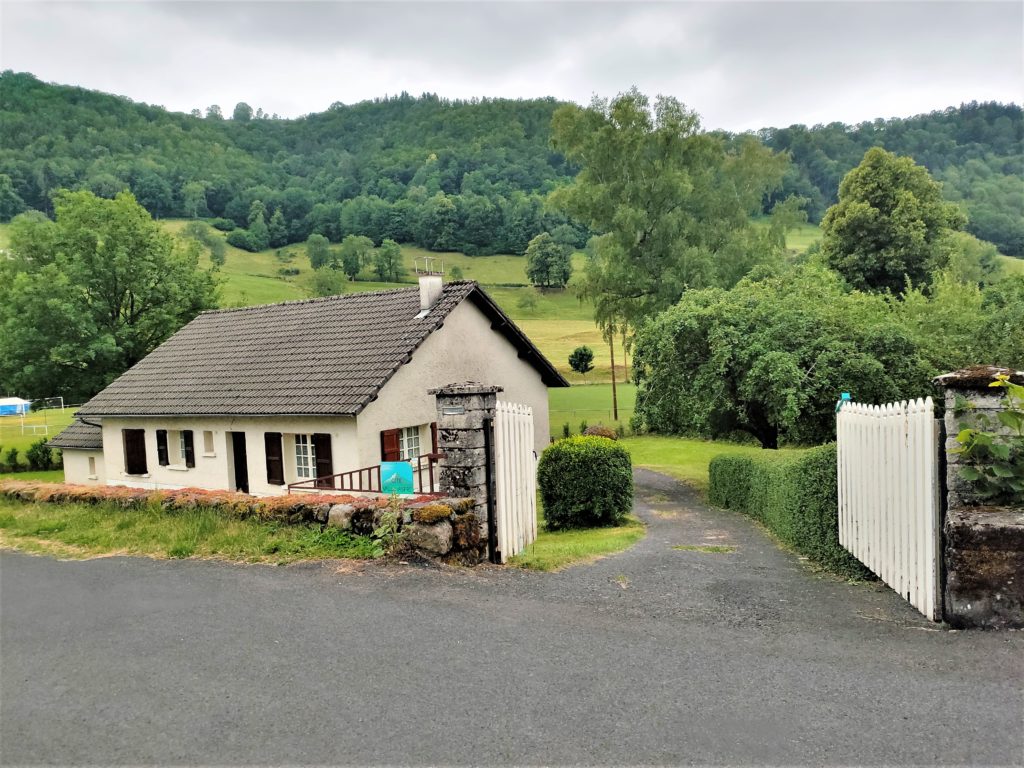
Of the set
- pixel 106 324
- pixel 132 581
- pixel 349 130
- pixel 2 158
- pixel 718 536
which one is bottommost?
pixel 718 536

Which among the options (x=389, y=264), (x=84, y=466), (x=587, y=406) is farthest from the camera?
(x=389, y=264)

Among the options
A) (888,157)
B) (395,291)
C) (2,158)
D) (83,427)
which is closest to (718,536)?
(395,291)

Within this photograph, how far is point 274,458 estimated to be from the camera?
20438 mm

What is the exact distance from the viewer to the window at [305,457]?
19688 millimetres

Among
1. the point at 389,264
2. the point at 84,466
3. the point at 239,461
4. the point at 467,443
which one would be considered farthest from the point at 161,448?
the point at 389,264

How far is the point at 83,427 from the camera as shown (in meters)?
29.1

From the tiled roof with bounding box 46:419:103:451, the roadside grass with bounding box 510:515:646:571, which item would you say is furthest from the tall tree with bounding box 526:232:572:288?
the roadside grass with bounding box 510:515:646:571

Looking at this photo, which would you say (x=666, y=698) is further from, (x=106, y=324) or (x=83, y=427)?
(x=106, y=324)

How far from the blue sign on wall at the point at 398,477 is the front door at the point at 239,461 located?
7.53 metres

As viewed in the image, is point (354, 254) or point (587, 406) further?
point (354, 254)

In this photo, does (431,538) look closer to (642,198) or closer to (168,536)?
(168,536)

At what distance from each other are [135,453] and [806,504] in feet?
72.4

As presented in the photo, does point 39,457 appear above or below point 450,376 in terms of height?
below

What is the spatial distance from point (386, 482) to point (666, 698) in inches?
455
